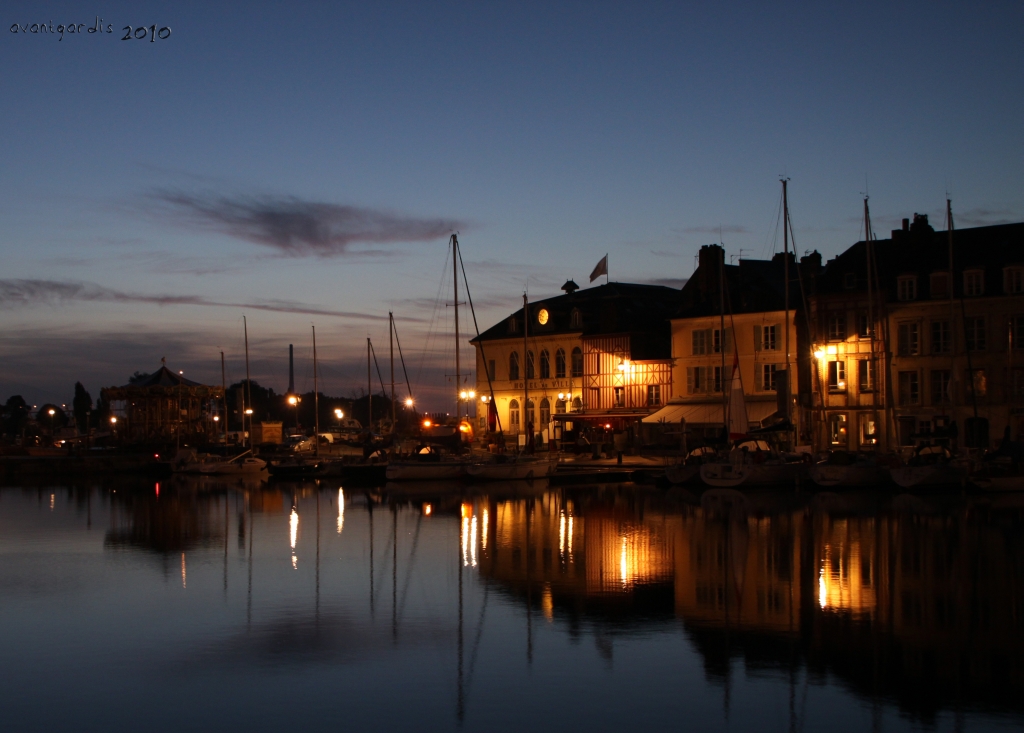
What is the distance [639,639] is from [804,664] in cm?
Answer: 285

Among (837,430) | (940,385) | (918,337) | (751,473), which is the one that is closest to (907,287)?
(918,337)

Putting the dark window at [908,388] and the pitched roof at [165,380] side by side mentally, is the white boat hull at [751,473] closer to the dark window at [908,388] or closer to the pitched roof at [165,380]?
the dark window at [908,388]

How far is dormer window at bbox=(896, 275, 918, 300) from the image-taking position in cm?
5906

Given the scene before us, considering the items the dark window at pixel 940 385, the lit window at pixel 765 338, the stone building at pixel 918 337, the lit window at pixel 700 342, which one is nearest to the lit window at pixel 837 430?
the stone building at pixel 918 337

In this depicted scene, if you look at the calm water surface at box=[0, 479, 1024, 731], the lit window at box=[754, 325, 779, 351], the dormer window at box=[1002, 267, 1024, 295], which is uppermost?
the dormer window at box=[1002, 267, 1024, 295]

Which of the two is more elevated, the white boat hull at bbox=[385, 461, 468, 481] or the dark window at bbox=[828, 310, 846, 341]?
the dark window at bbox=[828, 310, 846, 341]

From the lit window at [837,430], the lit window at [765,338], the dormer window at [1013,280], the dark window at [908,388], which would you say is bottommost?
the lit window at [837,430]

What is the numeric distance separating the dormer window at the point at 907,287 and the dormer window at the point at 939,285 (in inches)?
33.6

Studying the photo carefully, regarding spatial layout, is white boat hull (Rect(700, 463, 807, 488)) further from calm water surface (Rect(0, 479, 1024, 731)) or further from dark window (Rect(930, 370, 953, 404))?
dark window (Rect(930, 370, 953, 404))

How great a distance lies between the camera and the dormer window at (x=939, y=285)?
58.2 m

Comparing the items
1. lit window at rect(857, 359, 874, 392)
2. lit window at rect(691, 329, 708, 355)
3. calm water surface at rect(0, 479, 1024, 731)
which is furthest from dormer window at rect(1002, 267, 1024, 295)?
calm water surface at rect(0, 479, 1024, 731)

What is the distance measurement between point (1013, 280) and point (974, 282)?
75.5 inches

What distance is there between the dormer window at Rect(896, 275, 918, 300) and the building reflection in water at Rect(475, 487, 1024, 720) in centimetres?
2061

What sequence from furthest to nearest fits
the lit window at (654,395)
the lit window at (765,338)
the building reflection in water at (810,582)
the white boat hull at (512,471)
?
1. the lit window at (654,395)
2. the lit window at (765,338)
3. the white boat hull at (512,471)
4. the building reflection in water at (810,582)
